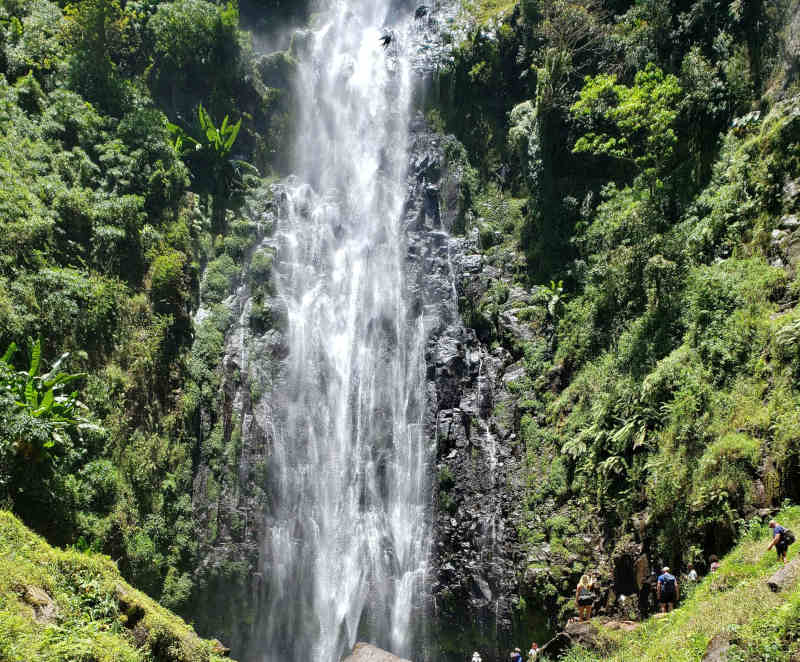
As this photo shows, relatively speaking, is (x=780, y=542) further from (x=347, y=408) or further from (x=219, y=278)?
(x=219, y=278)

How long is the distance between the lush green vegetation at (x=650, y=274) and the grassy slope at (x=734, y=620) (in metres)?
0.84

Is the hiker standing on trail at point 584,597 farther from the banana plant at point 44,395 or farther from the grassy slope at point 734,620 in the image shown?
the banana plant at point 44,395

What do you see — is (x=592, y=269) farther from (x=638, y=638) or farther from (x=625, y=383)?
(x=638, y=638)

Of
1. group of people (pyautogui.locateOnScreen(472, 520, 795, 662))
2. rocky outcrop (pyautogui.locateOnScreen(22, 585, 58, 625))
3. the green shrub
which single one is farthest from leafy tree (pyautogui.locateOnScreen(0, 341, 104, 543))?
group of people (pyautogui.locateOnScreen(472, 520, 795, 662))

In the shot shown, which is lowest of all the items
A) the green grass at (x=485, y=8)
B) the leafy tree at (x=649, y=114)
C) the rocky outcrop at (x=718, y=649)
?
the rocky outcrop at (x=718, y=649)

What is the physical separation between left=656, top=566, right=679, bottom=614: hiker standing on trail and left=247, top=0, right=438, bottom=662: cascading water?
694 centimetres

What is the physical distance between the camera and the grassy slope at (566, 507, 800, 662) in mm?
6375

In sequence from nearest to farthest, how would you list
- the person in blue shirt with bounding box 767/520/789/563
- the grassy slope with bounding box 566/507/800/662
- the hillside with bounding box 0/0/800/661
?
the grassy slope with bounding box 566/507/800/662 → the person in blue shirt with bounding box 767/520/789/563 → the hillside with bounding box 0/0/800/661

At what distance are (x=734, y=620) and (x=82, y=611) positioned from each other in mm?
9528

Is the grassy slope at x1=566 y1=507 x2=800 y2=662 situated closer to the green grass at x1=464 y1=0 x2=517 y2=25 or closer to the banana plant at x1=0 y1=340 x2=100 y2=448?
the banana plant at x1=0 y1=340 x2=100 y2=448

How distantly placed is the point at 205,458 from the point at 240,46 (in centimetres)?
1891

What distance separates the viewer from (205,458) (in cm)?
1669

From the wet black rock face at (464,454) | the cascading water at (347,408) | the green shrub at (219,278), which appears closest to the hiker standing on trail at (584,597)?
the wet black rock face at (464,454)

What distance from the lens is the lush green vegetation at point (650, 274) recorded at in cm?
1052
